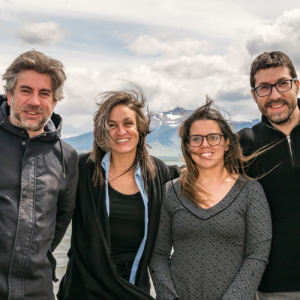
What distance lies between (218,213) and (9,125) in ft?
6.27

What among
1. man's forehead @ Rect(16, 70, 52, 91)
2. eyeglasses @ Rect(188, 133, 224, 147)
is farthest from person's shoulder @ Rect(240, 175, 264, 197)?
man's forehead @ Rect(16, 70, 52, 91)

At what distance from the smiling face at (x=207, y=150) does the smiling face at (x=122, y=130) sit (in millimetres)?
617

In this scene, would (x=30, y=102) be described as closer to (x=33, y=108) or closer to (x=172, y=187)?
(x=33, y=108)

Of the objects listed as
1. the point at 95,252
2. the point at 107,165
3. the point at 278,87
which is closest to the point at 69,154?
the point at 107,165

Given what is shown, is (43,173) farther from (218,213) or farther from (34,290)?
(218,213)

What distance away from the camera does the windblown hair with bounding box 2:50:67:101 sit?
3.20 m

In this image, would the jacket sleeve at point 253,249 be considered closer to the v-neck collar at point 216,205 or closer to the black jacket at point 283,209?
the v-neck collar at point 216,205

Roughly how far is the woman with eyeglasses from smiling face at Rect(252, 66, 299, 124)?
66cm

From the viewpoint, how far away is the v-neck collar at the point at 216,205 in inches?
121

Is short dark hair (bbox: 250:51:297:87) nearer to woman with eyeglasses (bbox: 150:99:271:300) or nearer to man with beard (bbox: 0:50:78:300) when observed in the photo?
woman with eyeglasses (bbox: 150:99:271:300)

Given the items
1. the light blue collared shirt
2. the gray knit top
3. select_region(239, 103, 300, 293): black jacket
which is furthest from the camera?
the light blue collared shirt

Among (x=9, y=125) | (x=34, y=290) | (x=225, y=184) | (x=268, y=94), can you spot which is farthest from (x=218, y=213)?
(x=9, y=125)

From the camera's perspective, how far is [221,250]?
300cm

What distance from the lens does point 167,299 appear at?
9.84ft
